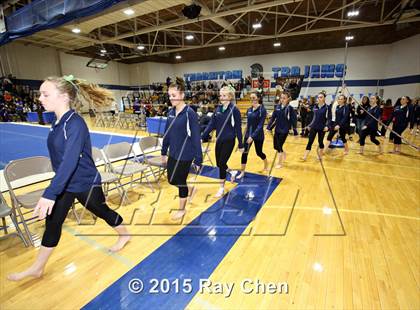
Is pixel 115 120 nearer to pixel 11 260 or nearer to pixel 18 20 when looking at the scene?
pixel 18 20

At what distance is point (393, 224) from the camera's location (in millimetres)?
2707

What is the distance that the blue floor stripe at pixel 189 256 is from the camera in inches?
66.1

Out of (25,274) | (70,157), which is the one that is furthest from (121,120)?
(70,157)

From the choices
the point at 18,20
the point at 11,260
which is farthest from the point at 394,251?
the point at 18,20

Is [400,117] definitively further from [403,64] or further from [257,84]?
[257,84]

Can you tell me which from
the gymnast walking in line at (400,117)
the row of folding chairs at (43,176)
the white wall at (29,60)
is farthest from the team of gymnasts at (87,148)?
the white wall at (29,60)

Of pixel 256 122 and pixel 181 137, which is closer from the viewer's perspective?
pixel 181 137

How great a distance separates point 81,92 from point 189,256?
1721mm

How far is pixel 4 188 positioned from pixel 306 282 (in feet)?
14.9

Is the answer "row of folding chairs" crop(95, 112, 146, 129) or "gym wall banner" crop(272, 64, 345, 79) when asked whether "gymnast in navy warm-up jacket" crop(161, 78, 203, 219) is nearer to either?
"row of folding chairs" crop(95, 112, 146, 129)

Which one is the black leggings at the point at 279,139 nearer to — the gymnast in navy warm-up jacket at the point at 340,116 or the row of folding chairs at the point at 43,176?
the gymnast in navy warm-up jacket at the point at 340,116

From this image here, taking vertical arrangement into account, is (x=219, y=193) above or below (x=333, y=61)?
below

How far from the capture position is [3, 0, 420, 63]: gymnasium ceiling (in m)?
8.33

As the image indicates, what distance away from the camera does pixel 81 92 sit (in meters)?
1.83
